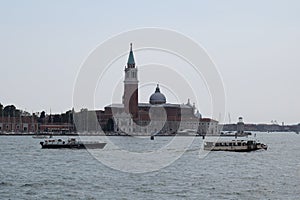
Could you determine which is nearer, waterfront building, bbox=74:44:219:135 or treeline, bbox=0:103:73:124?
waterfront building, bbox=74:44:219:135

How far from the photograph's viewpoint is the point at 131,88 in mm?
151250

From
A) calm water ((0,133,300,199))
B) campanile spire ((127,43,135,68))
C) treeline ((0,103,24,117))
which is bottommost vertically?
calm water ((0,133,300,199))

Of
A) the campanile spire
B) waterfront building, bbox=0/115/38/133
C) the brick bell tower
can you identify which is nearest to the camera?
the brick bell tower

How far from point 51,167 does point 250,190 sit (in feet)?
55.7

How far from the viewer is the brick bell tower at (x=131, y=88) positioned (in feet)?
495

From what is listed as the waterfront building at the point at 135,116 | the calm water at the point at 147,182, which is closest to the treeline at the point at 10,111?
the waterfront building at the point at 135,116

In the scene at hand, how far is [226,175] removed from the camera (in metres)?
40.8

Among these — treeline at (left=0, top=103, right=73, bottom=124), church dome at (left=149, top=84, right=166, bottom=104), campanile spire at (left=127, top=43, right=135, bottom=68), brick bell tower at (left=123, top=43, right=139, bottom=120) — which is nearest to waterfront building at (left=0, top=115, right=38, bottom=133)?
treeline at (left=0, top=103, right=73, bottom=124)

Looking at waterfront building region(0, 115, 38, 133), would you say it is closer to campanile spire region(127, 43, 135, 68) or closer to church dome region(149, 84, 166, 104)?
campanile spire region(127, 43, 135, 68)

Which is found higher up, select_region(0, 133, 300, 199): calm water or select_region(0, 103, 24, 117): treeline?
select_region(0, 103, 24, 117): treeline

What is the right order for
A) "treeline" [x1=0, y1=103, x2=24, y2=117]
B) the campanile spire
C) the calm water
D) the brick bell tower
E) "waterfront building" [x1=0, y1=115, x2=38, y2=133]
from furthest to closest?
"treeline" [x1=0, y1=103, x2=24, y2=117] → "waterfront building" [x1=0, y1=115, x2=38, y2=133] → the campanile spire → the brick bell tower → the calm water

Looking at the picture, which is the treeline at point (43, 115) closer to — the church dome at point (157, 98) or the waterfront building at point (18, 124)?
the waterfront building at point (18, 124)

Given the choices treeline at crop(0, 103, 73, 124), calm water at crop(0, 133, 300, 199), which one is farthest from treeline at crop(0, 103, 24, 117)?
calm water at crop(0, 133, 300, 199)

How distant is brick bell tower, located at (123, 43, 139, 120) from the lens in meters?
151
